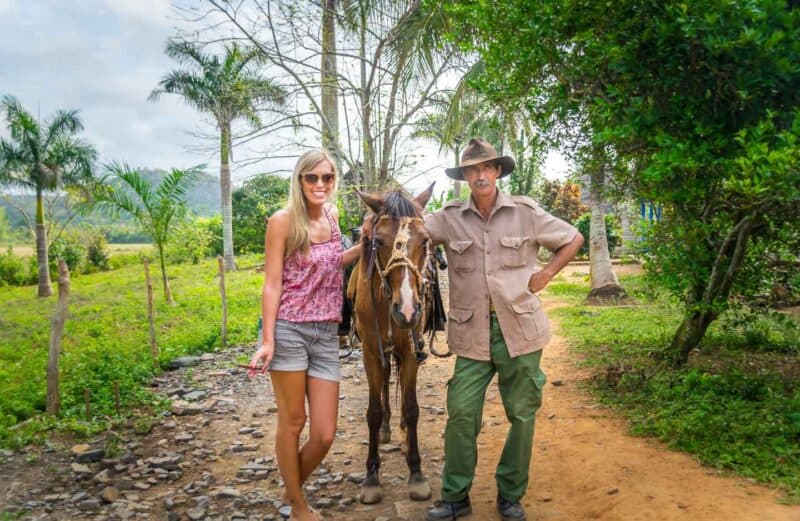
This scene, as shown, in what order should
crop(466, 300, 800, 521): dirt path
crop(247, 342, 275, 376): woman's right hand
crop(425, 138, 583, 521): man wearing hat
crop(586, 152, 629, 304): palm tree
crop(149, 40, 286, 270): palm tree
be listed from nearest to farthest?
crop(247, 342, 275, 376): woman's right hand, crop(425, 138, 583, 521): man wearing hat, crop(466, 300, 800, 521): dirt path, crop(586, 152, 629, 304): palm tree, crop(149, 40, 286, 270): palm tree

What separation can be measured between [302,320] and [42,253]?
2282 centimetres

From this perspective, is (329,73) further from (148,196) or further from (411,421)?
(411,421)

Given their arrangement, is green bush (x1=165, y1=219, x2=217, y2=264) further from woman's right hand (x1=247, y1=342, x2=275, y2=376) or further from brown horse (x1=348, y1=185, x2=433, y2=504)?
woman's right hand (x1=247, y1=342, x2=275, y2=376)

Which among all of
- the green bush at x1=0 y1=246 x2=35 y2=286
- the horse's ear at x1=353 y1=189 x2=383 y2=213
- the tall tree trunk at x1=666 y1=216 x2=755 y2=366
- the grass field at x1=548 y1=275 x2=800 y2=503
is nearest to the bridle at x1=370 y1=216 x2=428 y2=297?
the horse's ear at x1=353 y1=189 x2=383 y2=213

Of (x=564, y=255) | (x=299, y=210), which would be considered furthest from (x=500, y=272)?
(x=299, y=210)

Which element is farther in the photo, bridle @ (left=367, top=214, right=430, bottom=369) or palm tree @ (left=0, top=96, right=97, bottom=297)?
palm tree @ (left=0, top=96, right=97, bottom=297)

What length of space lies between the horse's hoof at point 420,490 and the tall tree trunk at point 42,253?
20977 millimetres

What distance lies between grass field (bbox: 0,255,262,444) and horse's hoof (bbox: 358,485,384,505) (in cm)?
333

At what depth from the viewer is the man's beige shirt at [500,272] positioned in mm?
3375

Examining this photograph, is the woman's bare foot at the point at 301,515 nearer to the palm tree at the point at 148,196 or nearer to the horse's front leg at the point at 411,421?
the horse's front leg at the point at 411,421

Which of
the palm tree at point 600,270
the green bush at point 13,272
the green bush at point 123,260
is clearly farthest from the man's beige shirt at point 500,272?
the green bush at point 123,260

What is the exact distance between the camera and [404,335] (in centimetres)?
388

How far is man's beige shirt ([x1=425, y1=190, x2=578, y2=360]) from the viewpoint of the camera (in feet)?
11.1

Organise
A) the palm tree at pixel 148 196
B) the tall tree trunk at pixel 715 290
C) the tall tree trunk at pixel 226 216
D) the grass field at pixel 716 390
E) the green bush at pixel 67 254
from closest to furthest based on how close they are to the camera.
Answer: the grass field at pixel 716 390, the tall tree trunk at pixel 715 290, the palm tree at pixel 148 196, the tall tree trunk at pixel 226 216, the green bush at pixel 67 254
